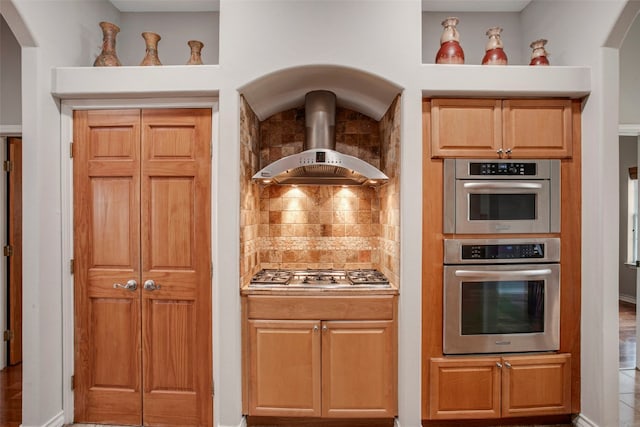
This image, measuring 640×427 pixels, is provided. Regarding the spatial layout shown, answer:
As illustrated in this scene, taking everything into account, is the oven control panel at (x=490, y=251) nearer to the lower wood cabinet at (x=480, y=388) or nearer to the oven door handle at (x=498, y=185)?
the oven door handle at (x=498, y=185)

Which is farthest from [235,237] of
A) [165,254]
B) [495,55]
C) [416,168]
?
[495,55]

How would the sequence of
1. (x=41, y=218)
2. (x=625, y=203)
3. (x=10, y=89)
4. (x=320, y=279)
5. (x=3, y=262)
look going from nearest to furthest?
(x=41, y=218), (x=320, y=279), (x=10, y=89), (x=3, y=262), (x=625, y=203)

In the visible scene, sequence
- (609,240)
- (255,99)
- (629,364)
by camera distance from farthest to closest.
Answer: (629,364)
(255,99)
(609,240)

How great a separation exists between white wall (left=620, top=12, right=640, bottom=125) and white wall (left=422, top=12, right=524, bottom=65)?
97 cm

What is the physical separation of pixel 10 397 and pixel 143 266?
1.68m

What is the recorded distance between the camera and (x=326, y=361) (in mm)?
2367

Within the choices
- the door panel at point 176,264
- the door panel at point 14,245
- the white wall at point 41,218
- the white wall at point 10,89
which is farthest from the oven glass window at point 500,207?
the door panel at point 14,245

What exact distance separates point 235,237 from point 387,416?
152 centimetres

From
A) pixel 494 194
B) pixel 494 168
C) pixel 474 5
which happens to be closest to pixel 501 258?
pixel 494 194

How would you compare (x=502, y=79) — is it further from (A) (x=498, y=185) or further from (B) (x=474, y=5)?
(B) (x=474, y=5)

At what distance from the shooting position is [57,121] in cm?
238

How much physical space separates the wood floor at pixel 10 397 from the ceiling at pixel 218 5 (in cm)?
316

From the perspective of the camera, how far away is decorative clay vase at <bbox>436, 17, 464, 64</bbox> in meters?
2.41

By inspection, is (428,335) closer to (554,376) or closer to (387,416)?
(387,416)
